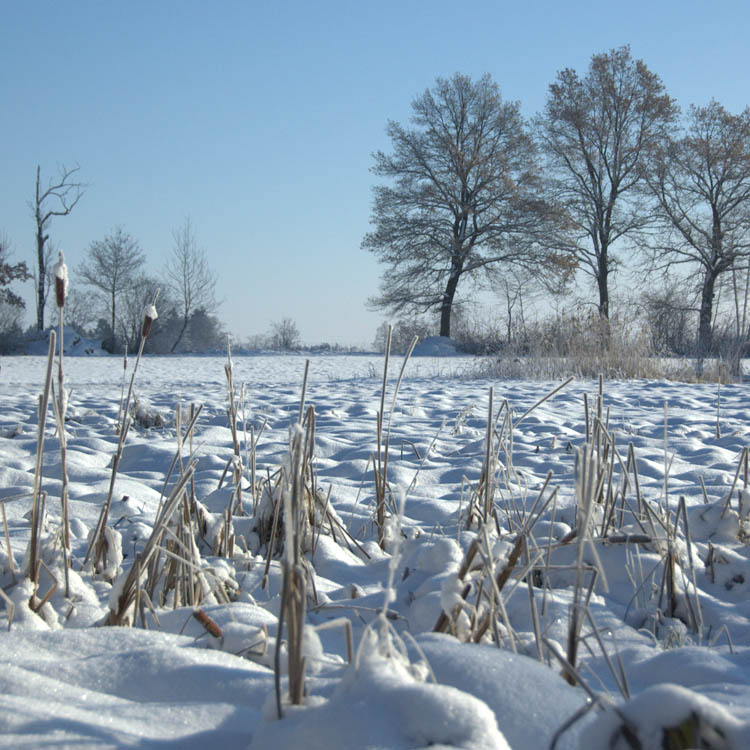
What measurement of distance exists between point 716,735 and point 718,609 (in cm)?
104

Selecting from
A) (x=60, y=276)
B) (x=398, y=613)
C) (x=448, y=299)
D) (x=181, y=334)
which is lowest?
(x=398, y=613)

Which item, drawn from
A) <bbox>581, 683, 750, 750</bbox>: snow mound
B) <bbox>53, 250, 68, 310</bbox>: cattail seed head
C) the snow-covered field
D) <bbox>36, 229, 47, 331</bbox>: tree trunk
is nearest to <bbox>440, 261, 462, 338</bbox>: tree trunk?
<bbox>36, 229, 47, 331</bbox>: tree trunk

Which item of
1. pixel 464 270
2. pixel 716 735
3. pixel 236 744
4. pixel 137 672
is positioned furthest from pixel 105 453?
pixel 464 270

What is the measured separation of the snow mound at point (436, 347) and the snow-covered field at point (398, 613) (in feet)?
46.5

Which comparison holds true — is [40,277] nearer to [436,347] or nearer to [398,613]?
[436,347]

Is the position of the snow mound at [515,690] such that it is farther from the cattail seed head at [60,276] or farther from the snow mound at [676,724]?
the cattail seed head at [60,276]

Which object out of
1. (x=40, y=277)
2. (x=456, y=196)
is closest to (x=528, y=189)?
(x=456, y=196)

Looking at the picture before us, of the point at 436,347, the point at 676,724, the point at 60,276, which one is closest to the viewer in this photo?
the point at 676,724

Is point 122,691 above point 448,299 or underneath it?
underneath

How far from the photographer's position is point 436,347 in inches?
720

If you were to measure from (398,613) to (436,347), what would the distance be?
56.2 ft

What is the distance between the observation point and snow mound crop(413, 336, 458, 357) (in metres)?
17.6

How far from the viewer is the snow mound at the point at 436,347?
691 inches

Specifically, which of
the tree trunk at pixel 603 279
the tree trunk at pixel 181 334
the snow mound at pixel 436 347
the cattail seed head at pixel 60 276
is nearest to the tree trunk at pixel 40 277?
the tree trunk at pixel 181 334
